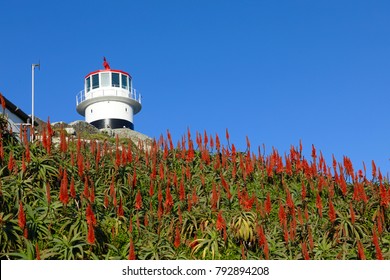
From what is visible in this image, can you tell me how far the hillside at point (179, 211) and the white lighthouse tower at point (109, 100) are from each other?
32.3 metres

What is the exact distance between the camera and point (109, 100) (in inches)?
1916

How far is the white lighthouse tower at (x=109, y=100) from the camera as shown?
48.7m

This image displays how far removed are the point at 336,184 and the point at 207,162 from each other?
12.5ft

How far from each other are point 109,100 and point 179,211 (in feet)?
124

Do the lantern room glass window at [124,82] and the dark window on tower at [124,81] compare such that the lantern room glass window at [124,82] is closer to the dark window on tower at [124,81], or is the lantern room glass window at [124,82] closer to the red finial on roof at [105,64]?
the dark window on tower at [124,81]

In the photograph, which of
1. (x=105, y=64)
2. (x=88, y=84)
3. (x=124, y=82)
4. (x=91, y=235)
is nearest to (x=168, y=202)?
(x=91, y=235)

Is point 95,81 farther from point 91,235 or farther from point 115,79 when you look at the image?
point 91,235

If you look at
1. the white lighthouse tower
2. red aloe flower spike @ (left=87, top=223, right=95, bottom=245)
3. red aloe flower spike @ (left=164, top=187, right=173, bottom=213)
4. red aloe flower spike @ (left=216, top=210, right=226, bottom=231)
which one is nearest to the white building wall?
the white lighthouse tower

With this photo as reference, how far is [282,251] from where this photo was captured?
1180 centimetres

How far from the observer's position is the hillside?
36.0 feet

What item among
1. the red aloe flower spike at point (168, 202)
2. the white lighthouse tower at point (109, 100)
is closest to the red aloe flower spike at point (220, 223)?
the red aloe flower spike at point (168, 202)

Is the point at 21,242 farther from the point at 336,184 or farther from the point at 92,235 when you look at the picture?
Answer: the point at 336,184

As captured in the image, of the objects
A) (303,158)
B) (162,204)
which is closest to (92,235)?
(162,204)

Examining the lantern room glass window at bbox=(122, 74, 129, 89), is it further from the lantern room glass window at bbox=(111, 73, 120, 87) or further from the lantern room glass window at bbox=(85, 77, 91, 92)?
the lantern room glass window at bbox=(85, 77, 91, 92)
